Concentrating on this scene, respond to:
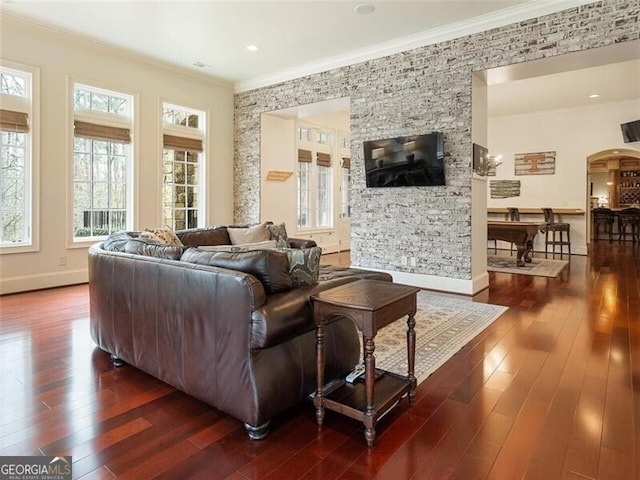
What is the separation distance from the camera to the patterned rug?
2787 millimetres

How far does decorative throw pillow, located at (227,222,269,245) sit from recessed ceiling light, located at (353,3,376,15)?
2727mm

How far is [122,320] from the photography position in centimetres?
259

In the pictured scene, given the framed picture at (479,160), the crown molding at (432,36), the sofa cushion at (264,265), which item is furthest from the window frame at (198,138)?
the sofa cushion at (264,265)

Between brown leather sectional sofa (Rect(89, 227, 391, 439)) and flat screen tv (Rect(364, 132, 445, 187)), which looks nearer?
brown leather sectional sofa (Rect(89, 227, 391, 439))

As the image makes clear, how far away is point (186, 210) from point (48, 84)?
267 centimetres

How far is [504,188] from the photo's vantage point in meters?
9.92

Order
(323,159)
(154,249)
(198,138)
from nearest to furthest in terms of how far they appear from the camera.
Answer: (154,249)
(198,138)
(323,159)

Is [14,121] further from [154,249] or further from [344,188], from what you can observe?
[344,188]

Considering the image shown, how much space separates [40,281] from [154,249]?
378 centimetres

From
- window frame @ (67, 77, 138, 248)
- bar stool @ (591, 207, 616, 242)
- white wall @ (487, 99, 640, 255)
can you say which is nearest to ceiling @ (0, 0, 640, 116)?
window frame @ (67, 77, 138, 248)

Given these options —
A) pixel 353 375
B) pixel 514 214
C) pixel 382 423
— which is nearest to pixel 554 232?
pixel 514 214

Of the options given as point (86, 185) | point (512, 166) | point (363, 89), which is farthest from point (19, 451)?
point (512, 166)

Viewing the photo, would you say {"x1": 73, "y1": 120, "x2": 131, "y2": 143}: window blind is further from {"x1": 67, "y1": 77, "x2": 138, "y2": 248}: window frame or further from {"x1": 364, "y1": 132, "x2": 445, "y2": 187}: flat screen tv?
{"x1": 364, "y1": 132, "x2": 445, "y2": 187}: flat screen tv

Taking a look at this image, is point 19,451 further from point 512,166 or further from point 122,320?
point 512,166
